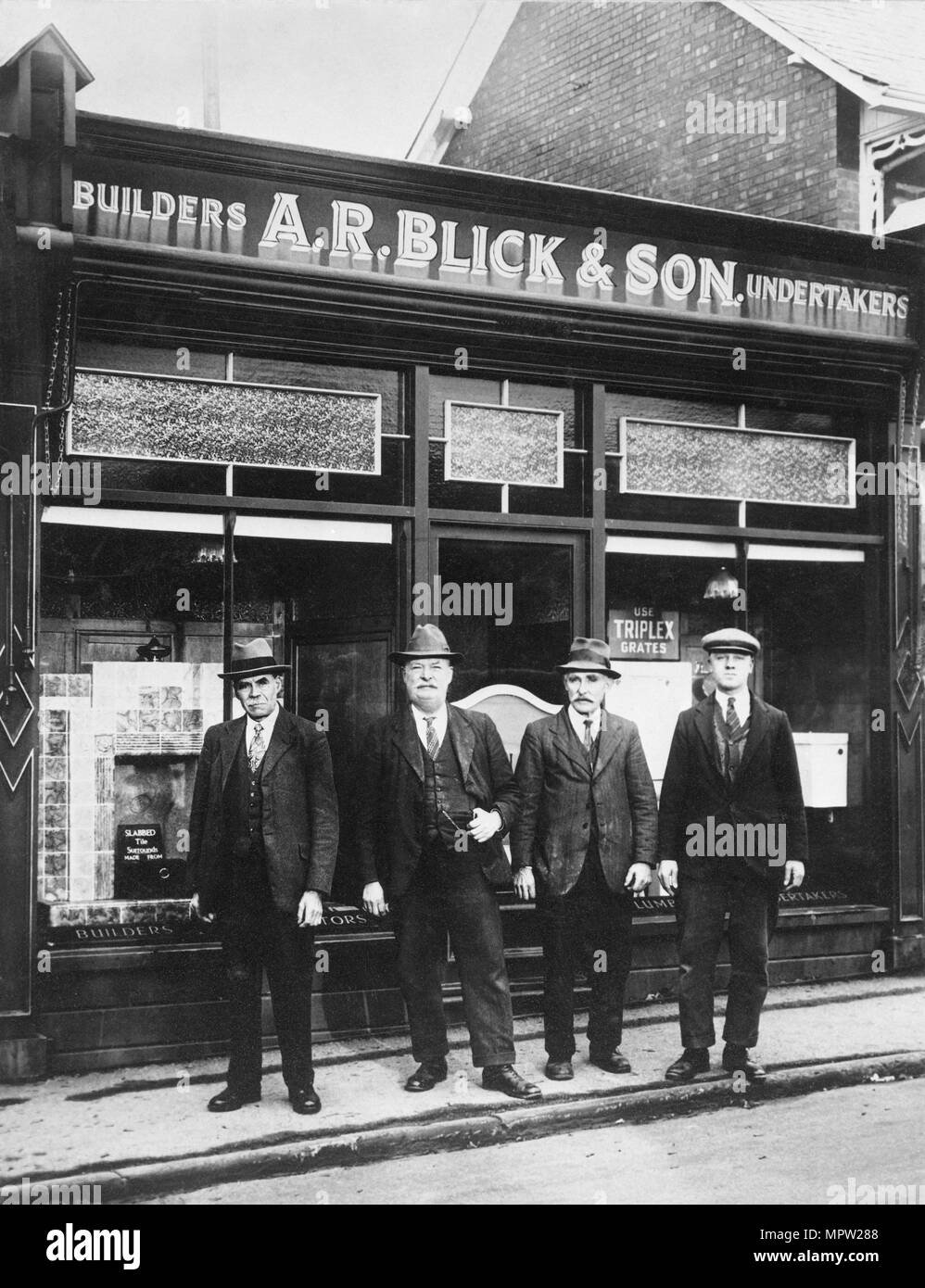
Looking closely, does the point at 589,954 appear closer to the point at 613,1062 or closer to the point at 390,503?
the point at 613,1062

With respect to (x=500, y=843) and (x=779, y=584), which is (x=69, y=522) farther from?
(x=779, y=584)

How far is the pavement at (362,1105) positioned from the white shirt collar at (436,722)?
5.53 feet

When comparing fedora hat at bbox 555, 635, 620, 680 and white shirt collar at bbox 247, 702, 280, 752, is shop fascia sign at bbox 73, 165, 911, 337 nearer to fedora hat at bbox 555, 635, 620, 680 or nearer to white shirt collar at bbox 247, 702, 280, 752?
fedora hat at bbox 555, 635, 620, 680

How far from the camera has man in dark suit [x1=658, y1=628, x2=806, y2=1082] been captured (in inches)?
257

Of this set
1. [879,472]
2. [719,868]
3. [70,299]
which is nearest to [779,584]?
[879,472]

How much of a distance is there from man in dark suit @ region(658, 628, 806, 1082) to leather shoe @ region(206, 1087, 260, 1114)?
6.63ft

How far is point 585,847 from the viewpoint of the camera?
657 centimetres

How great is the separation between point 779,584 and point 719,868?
2976 mm

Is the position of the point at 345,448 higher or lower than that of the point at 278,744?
higher

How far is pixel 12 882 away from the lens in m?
6.56

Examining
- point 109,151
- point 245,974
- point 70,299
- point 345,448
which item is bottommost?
point 245,974

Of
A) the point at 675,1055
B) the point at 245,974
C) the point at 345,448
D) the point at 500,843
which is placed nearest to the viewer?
the point at 245,974

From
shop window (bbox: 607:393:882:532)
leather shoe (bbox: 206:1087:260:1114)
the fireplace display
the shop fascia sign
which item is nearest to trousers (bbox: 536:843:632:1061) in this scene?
leather shoe (bbox: 206:1087:260:1114)

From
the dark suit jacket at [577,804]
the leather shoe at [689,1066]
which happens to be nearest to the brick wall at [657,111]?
the dark suit jacket at [577,804]
